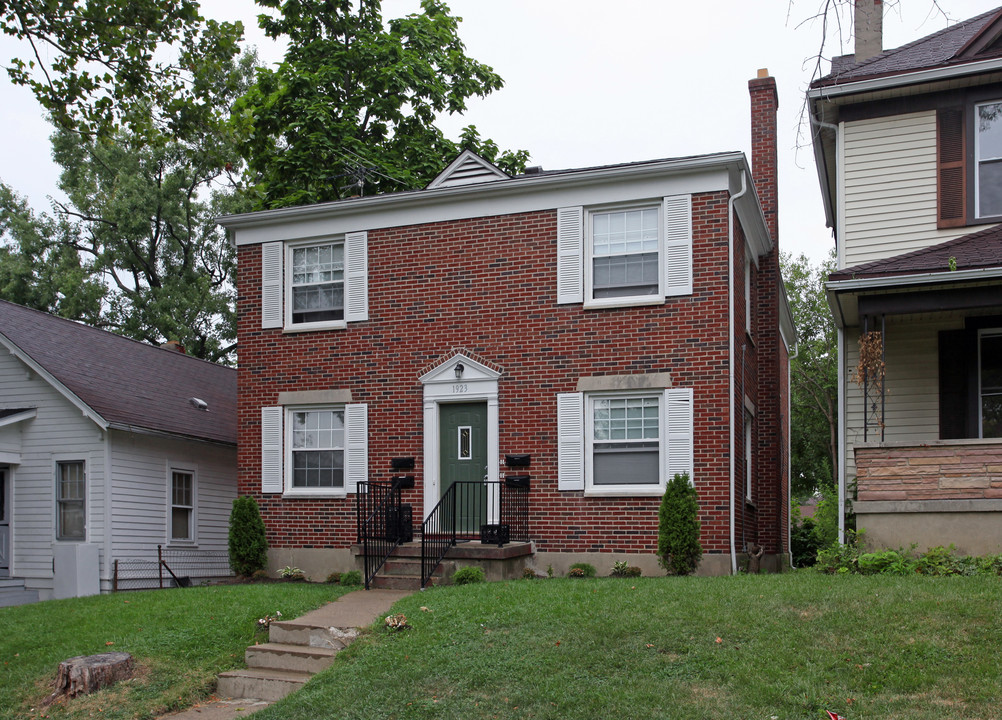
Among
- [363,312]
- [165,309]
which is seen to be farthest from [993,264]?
[165,309]

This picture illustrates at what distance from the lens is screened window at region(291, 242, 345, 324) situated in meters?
15.8

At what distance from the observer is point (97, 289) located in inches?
1240

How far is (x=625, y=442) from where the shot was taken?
1375 centimetres

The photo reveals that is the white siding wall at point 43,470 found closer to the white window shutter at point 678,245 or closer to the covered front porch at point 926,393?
the white window shutter at point 678,245

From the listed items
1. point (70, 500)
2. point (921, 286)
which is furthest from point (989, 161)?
point (70, 500)

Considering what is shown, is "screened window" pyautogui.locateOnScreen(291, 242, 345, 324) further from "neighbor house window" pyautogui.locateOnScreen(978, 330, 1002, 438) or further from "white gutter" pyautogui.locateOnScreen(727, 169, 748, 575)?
"neighbor house window" pyautogui.locateOnScreen(978, 330, 1002, 438)

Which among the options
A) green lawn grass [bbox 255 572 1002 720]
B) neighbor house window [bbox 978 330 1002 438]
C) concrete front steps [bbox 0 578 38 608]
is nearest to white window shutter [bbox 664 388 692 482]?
green lawn grass [bbox 255 572 1002 720]

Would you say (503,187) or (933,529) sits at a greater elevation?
(503,187)

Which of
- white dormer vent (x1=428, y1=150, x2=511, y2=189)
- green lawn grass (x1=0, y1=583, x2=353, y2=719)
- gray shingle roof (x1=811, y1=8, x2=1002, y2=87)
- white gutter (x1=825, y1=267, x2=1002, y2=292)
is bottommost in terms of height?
green lawn grass (x1=0, y1=583, x2=353, y2=719)

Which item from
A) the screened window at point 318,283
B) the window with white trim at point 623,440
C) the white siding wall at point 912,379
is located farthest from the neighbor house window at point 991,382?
the screened window at point 318,283

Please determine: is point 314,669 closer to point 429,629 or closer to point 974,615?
point 429,629

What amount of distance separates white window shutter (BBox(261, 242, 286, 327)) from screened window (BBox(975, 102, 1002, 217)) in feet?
33.6

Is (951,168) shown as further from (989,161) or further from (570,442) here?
(570,442)

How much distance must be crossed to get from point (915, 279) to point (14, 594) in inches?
583
